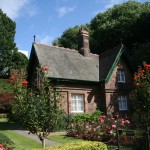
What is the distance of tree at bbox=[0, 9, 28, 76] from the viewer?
163 feet

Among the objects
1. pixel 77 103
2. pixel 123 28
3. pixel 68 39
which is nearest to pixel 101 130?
pixel 77 103

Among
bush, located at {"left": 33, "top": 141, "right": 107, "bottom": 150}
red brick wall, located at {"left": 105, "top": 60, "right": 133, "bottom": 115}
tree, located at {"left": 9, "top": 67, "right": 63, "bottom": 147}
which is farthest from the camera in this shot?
red brick wall, located at {"left": 105, "top": 60, "right": 133, "bottom": 115}

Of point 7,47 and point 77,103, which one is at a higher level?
point 7,47

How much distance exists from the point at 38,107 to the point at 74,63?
15.5 metres

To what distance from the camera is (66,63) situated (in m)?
24.9

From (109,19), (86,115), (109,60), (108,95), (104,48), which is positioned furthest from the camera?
(109,19)

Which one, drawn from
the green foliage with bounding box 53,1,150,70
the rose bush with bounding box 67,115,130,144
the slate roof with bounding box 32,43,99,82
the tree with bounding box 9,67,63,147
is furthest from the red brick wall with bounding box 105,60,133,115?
the tree with bounding box 9,67,63,147

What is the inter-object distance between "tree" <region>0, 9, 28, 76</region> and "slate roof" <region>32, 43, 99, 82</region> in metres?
25.6

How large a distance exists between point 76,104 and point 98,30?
85.6 feet

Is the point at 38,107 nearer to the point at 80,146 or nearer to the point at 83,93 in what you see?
the point at 80,146

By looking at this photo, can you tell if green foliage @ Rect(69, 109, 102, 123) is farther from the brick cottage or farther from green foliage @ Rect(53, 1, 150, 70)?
green foliage @ Rect(53, 1, 150, 70)

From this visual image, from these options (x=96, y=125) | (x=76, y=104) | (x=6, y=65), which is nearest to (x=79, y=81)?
(x=76, y=104)

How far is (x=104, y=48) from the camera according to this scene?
4512 cm

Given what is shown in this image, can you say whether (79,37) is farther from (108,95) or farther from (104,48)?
(104,48)
